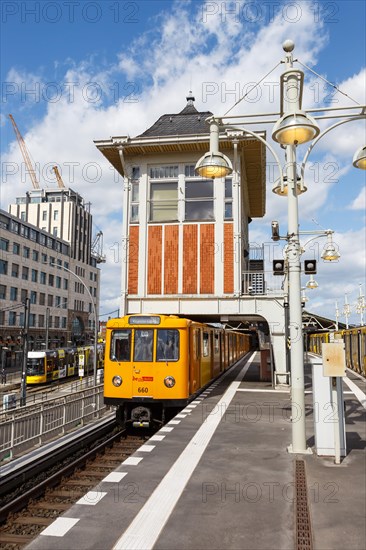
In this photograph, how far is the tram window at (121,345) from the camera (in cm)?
1366

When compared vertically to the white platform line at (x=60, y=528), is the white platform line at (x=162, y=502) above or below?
above

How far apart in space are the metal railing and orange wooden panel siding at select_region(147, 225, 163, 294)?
5.82 m

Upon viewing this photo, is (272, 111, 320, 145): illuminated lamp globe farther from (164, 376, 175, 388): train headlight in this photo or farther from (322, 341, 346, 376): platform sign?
(164, 376, 175, 388): train headlight

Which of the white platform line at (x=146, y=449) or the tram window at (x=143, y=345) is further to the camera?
the tram window at (x=143, y=345)

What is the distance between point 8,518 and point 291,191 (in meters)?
7.89

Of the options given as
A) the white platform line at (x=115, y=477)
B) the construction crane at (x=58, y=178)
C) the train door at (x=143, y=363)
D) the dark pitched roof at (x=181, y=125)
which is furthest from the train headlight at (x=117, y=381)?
the construction crane at (x=58, y=178)

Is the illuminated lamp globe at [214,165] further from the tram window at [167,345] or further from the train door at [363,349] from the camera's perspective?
the train door at [363,349]

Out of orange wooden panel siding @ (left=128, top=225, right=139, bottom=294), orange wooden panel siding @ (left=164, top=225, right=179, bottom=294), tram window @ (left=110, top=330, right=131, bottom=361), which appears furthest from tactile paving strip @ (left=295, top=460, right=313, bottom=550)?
orange wooden panel siding @ (left=128, top=225, right=139, bottom=294)

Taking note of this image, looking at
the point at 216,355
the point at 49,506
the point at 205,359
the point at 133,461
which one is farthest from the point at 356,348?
the point at 49,506


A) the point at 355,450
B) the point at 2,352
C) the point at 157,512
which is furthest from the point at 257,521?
the point at 2,352

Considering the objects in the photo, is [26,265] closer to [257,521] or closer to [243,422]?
[243,422]

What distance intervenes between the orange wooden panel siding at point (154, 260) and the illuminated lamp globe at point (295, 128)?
1382 centimetres

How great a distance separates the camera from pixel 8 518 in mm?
7793

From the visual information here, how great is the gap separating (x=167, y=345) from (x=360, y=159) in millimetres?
7755
